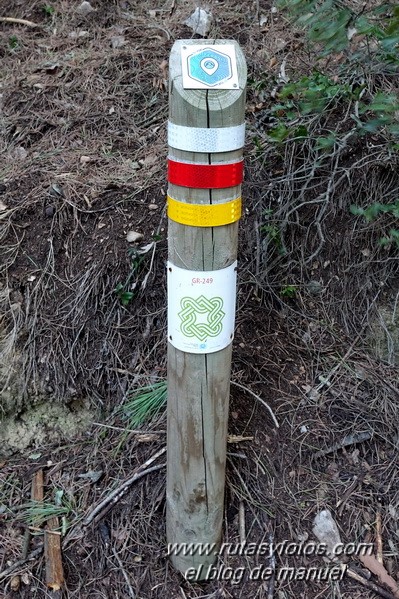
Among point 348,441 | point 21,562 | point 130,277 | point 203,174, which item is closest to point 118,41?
point 130,277

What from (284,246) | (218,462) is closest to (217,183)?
(218,462)

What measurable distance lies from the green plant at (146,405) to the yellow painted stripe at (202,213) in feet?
4.21

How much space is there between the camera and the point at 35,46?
458cm

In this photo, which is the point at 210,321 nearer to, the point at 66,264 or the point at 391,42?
the point at 391,42

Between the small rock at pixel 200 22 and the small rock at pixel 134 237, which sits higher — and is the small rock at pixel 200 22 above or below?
above

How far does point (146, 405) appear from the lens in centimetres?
277

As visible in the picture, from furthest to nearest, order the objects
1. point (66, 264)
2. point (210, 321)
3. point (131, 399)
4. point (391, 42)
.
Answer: point (66, 264)
point (131, 399)
point (210, 321)
point (391, 42)

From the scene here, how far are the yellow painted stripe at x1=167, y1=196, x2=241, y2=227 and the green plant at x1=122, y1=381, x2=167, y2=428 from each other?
4.21ft

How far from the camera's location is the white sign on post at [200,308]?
1.79 m

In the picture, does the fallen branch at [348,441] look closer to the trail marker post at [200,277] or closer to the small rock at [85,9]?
the trail marker post at [200,277]

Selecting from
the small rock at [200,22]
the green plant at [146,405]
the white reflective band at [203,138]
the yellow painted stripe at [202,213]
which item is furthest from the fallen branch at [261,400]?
the small rock at [200,22]

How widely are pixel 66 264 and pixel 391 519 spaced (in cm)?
225

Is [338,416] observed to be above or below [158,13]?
below

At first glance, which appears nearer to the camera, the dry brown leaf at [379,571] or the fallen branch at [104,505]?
the dry brown leaf at [379,571]
